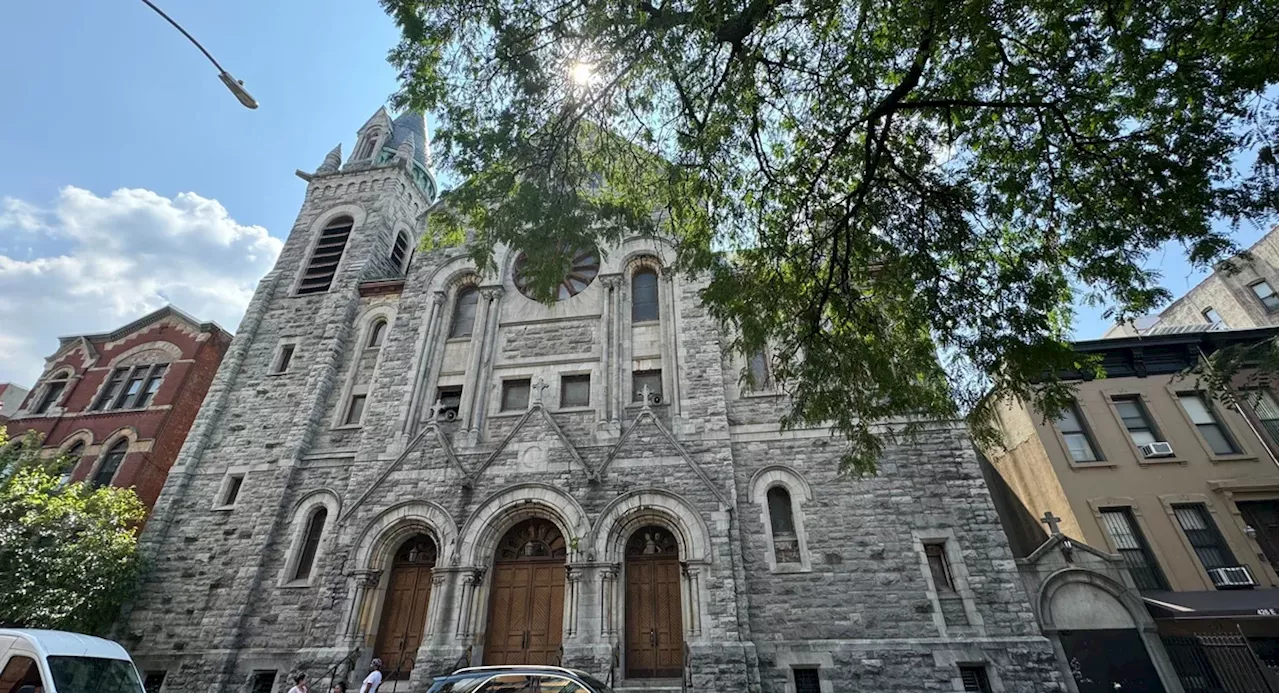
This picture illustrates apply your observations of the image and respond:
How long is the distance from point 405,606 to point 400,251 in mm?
15304

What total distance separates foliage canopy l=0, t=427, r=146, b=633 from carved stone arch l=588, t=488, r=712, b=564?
12.3 metres

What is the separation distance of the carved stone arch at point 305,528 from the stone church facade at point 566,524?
5cm

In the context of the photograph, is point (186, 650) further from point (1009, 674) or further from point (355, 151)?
point (355, 151)

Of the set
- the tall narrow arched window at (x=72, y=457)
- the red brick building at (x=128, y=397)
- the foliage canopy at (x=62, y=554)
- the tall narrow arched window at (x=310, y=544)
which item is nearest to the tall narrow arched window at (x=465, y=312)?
the tall narrow arched window at (x=310, y=544)

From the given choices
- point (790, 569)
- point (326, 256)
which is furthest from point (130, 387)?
point (790, 569)

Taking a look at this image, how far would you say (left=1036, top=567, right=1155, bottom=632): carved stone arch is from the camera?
442 inches

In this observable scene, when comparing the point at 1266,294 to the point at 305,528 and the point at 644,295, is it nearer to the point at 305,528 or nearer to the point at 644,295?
the point at 644,295

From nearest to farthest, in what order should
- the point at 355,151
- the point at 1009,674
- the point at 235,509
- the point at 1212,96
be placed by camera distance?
the point at 1212,96, the point at 1009,674, the point at 235,509, the point at 355,151

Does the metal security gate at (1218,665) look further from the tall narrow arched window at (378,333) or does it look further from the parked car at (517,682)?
the tall narrow arched window at (378,333)

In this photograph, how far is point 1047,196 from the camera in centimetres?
729

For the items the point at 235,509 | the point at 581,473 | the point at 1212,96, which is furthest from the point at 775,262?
the point at 235,509

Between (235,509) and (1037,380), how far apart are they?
1882 centimetres

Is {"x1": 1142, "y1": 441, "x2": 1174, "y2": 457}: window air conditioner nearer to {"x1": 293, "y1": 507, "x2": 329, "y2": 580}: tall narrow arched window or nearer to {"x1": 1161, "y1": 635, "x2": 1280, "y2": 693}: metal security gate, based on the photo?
{"x1": 1161, "y1": 635, "x2": 1280, "y2": 693}: metal security gate

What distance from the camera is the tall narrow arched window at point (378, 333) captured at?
1812 centimetres
